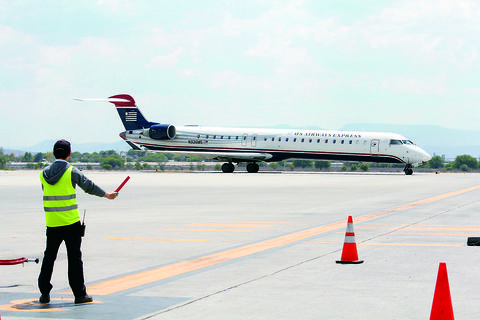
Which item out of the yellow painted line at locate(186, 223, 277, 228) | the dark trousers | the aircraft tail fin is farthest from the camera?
the aircraft tail fin

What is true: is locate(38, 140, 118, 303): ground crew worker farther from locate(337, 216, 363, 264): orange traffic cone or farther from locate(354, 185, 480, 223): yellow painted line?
locate(354, 185, 480, 223): yellow painted line

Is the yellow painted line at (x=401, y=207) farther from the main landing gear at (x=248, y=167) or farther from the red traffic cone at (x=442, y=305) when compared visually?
Answer: the main landing gear at (x=248, y=167)

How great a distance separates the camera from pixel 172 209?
21.9 m

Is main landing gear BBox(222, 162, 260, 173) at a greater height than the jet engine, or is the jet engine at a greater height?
the jet engine

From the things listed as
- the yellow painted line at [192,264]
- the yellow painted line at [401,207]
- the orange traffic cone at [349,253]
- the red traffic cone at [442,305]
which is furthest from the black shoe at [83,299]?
the yellow painted line at [401,207]

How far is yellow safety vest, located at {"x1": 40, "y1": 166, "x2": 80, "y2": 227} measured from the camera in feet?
28.3

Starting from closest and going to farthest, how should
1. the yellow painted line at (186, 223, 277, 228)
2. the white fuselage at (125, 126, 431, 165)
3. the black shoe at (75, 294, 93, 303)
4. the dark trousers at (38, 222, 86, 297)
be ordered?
the black shoe at (75, 294, 93, 303), the dark trousers at (38, 222, 86, 297), the yellow painted line at (186, 223, 277, 228), the white fuselage at (125, 126, 431, 165)

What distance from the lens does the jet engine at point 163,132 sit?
60.4 metres

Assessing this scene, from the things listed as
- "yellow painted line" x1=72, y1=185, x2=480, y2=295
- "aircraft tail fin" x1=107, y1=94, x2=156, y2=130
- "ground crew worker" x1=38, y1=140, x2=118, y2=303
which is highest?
"aircraft tail fin" x1=107, y1=94, x2=156, y2=130

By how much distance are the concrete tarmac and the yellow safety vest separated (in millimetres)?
870

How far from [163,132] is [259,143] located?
8038mm

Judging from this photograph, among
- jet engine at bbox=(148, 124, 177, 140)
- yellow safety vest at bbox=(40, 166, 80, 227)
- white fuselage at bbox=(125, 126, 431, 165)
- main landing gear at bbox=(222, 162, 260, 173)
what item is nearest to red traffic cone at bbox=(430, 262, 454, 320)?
yellow safety vest at bbox=(40, 166, 80, 227)

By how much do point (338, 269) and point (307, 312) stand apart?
2.80 m

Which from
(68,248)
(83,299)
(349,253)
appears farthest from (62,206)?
(349,253)
